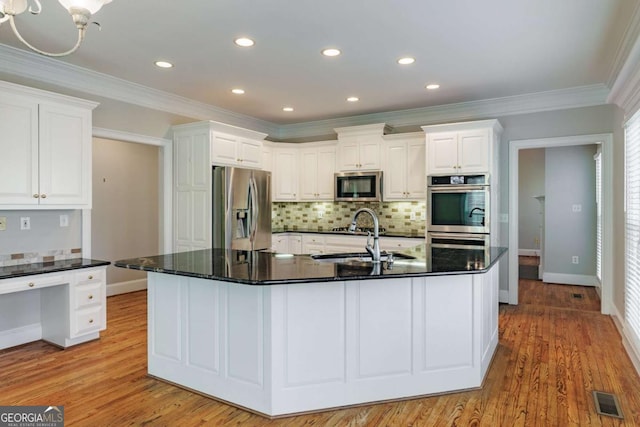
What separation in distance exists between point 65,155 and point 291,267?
8.14 ft

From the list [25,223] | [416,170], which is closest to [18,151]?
[25,223]

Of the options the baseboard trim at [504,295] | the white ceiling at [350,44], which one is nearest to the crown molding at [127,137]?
the white ceiling at [350,44]

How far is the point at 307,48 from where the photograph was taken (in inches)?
135

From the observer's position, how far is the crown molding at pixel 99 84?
3.57 m

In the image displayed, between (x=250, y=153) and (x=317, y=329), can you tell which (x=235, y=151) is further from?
(x=317, y=329)

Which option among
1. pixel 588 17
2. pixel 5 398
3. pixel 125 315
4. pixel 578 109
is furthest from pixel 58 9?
pixel 578 109

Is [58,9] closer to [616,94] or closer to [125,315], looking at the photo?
[125,315]

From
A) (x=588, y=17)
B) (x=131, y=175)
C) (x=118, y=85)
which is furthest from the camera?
(x=131, y=175)

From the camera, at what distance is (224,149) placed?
16.3 ft

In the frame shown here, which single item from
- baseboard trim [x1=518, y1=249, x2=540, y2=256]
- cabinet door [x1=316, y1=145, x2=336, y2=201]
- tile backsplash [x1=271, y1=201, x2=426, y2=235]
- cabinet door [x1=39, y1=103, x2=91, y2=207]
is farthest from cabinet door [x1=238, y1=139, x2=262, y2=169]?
baseboard trim [x1=518, y1=249, x2=540, y2=256]

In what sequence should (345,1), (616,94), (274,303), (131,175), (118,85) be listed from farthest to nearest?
1. (131,175)
2. (118,85)
3. (616,94)
4. (345,1)
5. (274,303)

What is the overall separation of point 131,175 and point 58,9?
11.6ft

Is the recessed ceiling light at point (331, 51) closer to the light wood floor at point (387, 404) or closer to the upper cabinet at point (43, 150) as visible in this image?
the upper cabinet at point (43, 150)

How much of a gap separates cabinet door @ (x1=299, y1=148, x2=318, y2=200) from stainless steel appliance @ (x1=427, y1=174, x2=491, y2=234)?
6.06 ft
